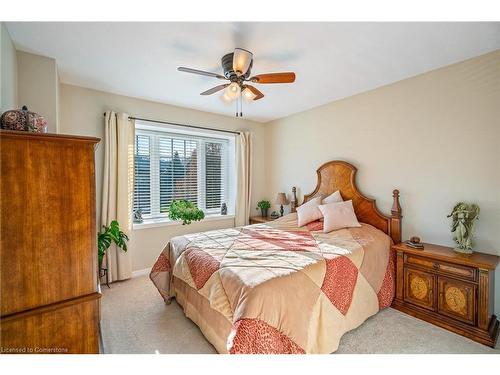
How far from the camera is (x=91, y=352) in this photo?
123 cm

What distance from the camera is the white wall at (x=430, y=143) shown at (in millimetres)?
2209

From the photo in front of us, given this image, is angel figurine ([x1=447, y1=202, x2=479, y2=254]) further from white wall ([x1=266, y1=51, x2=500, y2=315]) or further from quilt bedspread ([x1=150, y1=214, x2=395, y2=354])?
quilt bedspread ([x1=150, y1=214, x2=395, y2=354])

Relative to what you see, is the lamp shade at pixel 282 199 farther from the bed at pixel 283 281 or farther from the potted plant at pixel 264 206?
the bed at pixel 283 281

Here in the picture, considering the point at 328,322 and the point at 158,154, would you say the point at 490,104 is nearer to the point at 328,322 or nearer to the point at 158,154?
the point at 328,322

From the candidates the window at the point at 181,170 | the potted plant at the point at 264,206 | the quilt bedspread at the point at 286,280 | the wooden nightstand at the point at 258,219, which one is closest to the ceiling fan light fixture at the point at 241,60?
the quilt bedspread at the point at 286,280

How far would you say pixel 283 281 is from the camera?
159 cm

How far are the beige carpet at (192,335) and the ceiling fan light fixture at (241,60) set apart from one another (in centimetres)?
236

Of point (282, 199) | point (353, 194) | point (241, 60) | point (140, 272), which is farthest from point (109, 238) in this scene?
point (353, 194)

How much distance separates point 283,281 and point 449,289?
1.73m

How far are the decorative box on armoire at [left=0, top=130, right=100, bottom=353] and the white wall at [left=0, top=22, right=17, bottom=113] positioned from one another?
0.99 m

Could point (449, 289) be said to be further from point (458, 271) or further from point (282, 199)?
point (282, 199)

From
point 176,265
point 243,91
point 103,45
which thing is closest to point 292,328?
point 176,265
